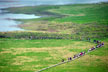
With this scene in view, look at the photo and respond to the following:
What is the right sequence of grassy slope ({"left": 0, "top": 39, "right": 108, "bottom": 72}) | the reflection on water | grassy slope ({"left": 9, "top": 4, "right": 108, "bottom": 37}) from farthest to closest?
the reflection on water < grassy slope ({"left": 9, "top": 4, "right": 108, "bottom": 37}) < grassy slope ({"left": 0, "top": 39, "right": 108, "bottom": 72})

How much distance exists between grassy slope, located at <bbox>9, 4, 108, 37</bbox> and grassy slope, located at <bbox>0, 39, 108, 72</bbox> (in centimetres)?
891

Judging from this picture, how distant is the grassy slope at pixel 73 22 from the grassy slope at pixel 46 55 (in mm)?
8913

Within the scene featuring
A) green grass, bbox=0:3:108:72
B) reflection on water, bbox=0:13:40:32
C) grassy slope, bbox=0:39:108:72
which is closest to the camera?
grassy slope, bbox=0:39:108:72

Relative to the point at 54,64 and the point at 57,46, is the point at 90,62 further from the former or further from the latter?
the point at 57,46

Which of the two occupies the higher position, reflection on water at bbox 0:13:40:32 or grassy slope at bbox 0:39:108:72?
reflection on water at bbox 0:13:40:32

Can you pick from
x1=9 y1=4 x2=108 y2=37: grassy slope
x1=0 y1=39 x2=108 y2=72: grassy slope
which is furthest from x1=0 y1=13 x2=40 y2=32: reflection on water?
x1=0 y1=39 x2=108 y2=72: grassy slope

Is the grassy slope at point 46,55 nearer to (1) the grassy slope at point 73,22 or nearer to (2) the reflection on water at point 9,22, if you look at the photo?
(1) the grassy slope at point 73,22

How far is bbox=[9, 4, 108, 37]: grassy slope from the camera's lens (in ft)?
194

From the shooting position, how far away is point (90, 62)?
3572cm

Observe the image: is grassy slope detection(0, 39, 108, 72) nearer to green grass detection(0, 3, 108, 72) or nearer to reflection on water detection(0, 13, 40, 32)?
green grass detection(0, 3, 108, 72)

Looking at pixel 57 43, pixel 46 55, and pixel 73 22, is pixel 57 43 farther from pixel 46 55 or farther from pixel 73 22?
pixel 73 22

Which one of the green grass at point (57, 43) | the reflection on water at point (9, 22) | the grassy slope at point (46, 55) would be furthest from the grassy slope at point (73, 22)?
the grassy slope at point (46, 55)

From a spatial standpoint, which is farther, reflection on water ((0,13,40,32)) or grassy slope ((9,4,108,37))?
reflection on water ((0,13,40,32))

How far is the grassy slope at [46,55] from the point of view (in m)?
33.5
